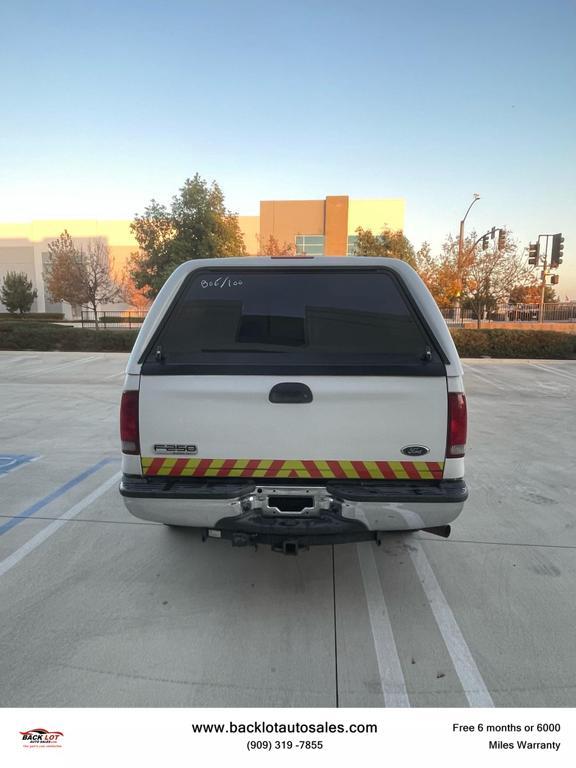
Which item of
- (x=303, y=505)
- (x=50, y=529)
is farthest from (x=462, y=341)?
(x=303, y=505)

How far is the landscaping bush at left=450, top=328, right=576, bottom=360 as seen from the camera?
17234 millimetres

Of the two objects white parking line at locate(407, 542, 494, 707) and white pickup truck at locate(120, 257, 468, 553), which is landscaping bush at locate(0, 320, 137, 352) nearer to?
white pickup truck at locate(120, 257, 468, 553)

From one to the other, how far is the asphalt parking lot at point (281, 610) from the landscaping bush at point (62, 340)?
48.7ft

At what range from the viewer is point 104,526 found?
4.07m

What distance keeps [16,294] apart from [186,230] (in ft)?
96.2

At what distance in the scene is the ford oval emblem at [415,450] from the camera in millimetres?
2574

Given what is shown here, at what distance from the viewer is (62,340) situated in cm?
1925

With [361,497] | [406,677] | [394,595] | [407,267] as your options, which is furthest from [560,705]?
[407,267]

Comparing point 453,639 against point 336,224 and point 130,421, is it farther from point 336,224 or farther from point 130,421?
point 336,224

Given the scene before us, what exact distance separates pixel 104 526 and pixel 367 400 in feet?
9.22

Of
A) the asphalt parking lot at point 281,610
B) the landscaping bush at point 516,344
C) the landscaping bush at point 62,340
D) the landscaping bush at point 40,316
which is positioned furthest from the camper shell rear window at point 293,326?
the landscaping bush at point 40,316
